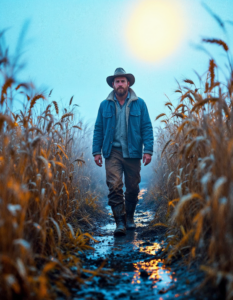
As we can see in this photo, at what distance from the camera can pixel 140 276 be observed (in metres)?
2.40

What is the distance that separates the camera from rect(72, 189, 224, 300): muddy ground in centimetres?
194

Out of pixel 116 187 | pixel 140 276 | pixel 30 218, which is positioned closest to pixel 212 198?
pixel 140 276

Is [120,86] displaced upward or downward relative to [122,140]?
upward

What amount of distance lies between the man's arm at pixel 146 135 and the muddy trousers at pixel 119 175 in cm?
18

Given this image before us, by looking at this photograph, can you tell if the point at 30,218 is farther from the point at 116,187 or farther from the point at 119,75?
the point at 119,75

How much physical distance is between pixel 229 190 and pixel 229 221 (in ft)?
0.57

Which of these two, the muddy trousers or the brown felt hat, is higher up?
the brown felt hat

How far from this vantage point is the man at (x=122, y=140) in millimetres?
4336

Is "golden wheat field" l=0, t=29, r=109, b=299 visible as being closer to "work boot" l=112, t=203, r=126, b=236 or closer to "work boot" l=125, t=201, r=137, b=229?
"work boot" l=112, t=203, r=126, b=236

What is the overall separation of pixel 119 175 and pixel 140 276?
6.75ft

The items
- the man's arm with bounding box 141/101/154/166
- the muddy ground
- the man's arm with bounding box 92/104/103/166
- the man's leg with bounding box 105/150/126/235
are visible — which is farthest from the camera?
the man's arm with bounding box 92/104/103/166

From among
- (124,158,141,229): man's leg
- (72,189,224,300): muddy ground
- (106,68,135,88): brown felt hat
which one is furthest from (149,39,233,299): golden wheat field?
(106,68,135,88): brown felt hat

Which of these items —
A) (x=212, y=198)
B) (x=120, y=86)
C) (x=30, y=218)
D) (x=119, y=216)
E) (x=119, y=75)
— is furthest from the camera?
(x=119, y=75)

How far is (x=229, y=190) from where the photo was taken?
5.61 feet
